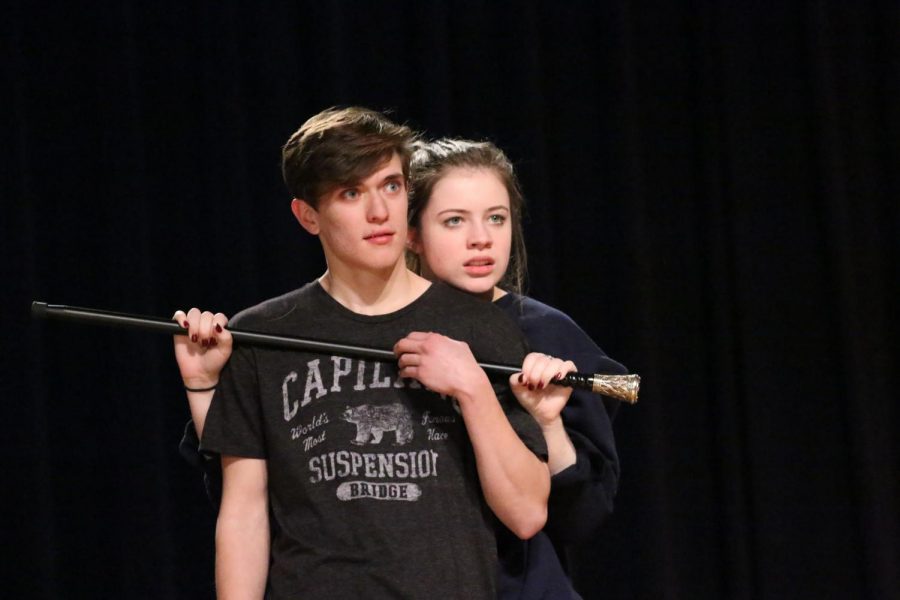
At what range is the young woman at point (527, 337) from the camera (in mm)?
1682

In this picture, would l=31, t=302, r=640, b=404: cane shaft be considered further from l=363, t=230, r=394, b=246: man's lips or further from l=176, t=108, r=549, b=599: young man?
l=363, t=230, r=394, b=246: man's lips

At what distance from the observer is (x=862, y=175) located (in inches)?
113

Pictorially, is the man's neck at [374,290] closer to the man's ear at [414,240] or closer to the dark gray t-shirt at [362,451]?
the dark gray t-shirt at [362,451]

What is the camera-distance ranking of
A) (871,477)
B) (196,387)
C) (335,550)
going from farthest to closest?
(871,477)
(196,387)
(335,550)

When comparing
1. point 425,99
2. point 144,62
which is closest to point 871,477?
point 425,99

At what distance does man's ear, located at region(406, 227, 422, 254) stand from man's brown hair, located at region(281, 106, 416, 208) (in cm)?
26

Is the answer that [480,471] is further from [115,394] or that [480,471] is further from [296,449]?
[115,394]

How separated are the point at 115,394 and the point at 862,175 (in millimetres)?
1860

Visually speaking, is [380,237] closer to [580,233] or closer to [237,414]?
[237,414]

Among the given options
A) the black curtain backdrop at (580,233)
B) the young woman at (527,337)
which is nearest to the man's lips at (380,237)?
the young woman at (527,337)

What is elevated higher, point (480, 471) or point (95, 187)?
point (95, 187)

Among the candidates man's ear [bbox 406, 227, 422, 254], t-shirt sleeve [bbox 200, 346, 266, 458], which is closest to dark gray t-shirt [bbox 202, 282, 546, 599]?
t-shirt sleeve [bbox 200, 346, 266, 458]

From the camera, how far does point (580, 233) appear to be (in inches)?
116

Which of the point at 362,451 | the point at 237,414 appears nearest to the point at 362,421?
the point at 362,451
